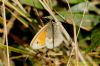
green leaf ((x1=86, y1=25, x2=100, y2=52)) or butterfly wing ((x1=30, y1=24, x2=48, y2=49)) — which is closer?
butterfly wing ((x1=30, y1=24, x2=48, y2=49))

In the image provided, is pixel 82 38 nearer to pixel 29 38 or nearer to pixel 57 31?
pixel 29 38

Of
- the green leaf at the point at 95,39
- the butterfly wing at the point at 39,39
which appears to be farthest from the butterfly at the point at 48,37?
the green leaf at the point at 95,39

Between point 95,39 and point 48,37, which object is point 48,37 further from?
point 95,39

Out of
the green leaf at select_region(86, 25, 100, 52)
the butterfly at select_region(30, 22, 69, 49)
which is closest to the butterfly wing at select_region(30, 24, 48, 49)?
the butterfly at select_region(30, 22, 69, 49)

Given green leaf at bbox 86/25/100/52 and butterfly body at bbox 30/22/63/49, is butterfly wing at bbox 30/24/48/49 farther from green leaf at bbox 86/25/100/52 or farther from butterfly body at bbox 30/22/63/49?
green leaf at bbox 86/25/100/52

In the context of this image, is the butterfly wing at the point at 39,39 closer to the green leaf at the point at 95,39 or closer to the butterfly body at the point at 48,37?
the butterfly body at the point at 48,37

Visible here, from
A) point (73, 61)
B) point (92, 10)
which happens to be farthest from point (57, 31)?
point (92, 10)

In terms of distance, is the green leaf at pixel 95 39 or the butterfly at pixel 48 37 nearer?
the butterfly at pixel 48 37

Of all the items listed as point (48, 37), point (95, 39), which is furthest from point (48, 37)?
point (95, 39)
